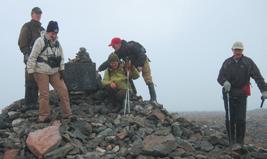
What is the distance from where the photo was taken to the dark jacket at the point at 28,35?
12914 mm

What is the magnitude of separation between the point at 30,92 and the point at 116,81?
2.61m

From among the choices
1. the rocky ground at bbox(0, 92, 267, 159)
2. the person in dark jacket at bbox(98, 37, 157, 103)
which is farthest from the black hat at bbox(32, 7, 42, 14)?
the rocky ground at bbox(0, 92, 267, 159)

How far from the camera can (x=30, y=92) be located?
1316 cm

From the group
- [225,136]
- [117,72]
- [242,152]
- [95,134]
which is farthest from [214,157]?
[117,72]

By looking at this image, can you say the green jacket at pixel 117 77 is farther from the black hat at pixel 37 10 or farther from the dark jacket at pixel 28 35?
the black hat at pixel 37 10

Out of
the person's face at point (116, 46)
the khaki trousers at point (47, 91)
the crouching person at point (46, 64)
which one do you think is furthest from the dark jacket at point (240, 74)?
the crouching person at point (46, 64)

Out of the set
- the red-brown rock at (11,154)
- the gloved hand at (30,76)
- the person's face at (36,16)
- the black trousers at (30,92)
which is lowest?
the red-brown rock at (11,154)

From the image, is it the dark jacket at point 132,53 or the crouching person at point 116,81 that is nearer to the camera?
the crouching person at point 116,81

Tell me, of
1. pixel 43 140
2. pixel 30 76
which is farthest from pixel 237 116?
pixel 30 76

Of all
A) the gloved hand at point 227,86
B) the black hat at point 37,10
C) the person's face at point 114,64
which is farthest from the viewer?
the person's face at point 114,64

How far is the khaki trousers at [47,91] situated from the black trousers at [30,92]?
3.53 feet

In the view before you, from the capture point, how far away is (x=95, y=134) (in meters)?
11.9

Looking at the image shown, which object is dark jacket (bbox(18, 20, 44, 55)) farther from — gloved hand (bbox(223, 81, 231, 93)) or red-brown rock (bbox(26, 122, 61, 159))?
gloved hand (bbox(223, 81, 231, 93))

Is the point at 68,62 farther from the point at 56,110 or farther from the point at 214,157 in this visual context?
the point at 214,157
